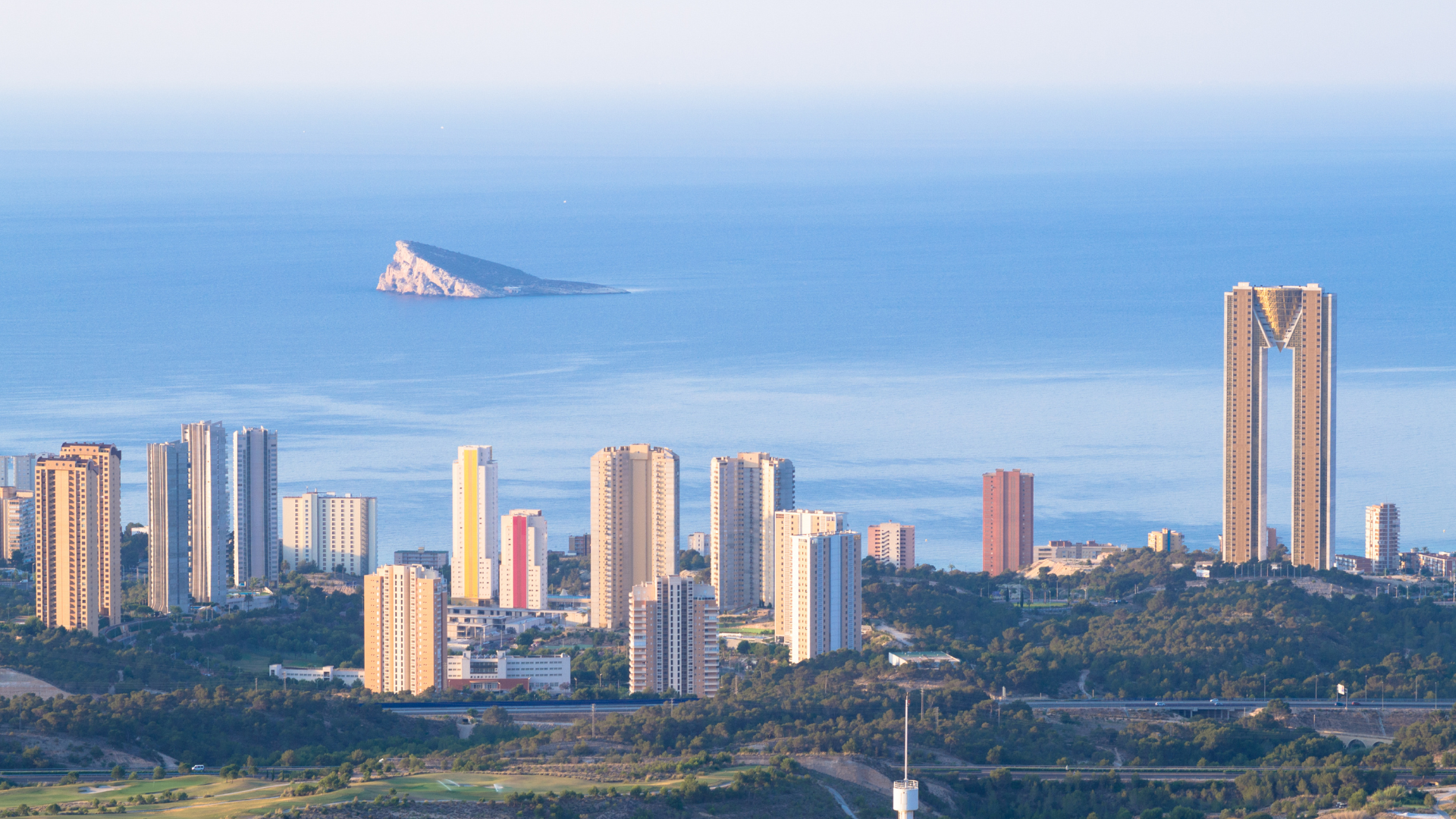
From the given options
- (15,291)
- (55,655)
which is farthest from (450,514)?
(15,291)

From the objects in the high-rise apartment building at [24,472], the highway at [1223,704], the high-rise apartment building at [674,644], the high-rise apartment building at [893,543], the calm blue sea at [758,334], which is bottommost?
the highway at [1223,704]

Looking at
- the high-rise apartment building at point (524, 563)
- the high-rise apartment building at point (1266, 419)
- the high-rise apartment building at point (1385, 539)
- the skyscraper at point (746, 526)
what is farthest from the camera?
the high-rise apartment building at point (1385, 539)

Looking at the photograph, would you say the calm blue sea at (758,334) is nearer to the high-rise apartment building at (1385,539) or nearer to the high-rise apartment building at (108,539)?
the high-rise apartment building at (1385,539)

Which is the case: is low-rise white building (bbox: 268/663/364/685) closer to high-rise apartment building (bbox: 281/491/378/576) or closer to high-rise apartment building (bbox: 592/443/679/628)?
high-rise apartment building (bbox: 592/443/679/628)

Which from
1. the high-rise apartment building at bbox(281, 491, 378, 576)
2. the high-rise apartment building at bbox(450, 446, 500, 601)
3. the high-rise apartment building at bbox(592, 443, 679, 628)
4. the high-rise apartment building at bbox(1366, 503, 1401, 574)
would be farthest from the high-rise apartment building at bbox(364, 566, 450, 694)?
the high-rise apartment building at bbox(1366, 503, 1401, 574)

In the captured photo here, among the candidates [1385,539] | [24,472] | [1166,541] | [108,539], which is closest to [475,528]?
[108,539]

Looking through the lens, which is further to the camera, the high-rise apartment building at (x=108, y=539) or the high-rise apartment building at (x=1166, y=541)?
the high-rise apartment building at (x=1166, y=541)

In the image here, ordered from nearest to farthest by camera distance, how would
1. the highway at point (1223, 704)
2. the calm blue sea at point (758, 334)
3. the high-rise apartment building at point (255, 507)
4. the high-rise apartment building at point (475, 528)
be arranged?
1. the highway at point (1223, 704)
2. the high-rise apartment building at point (475, 528)
3. the high-rise apartment building at point (255, 507)
4. the calm blue sea at point (758, 334)

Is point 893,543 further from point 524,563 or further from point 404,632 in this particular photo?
point 404,632

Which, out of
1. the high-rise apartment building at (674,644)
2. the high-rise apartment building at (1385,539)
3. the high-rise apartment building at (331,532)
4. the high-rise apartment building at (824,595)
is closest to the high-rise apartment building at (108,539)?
the high-rise apartment building at (331,532)
